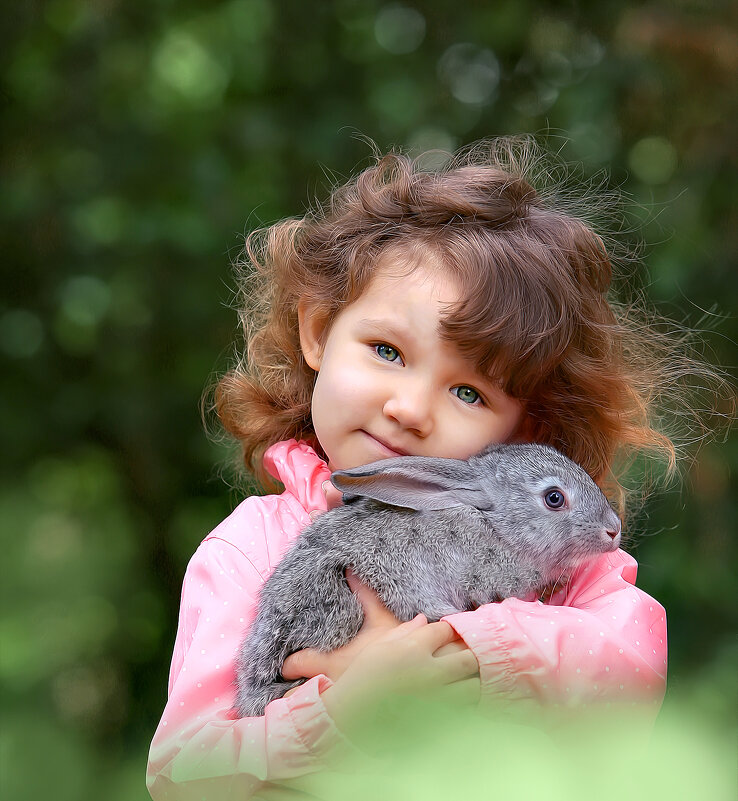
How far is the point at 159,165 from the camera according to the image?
300 cm

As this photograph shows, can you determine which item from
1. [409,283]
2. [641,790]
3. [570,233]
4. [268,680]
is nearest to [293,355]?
[409,283]

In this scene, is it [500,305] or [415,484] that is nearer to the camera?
[415,484]

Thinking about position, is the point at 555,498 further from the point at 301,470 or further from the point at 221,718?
the point at 221,718

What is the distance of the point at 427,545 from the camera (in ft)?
4.90

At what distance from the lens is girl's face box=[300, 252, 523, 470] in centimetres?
167

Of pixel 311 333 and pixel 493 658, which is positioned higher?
pixel 311 333

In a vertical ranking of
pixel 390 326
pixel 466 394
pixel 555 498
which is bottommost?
pixel 555 498

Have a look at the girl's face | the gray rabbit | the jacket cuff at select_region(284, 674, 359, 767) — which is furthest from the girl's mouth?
the jacket cuff at select_region(284, 674, 359, 767)

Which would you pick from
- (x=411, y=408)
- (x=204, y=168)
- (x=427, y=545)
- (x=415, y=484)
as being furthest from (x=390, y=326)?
(x=204, y=168)

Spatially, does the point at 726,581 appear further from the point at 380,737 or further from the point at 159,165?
the point at 380,737

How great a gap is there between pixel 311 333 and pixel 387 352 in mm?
309

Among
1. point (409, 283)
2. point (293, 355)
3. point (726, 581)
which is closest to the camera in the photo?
point (409, 283)

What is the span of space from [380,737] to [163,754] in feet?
3.43

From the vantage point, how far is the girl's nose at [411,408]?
163 cm
